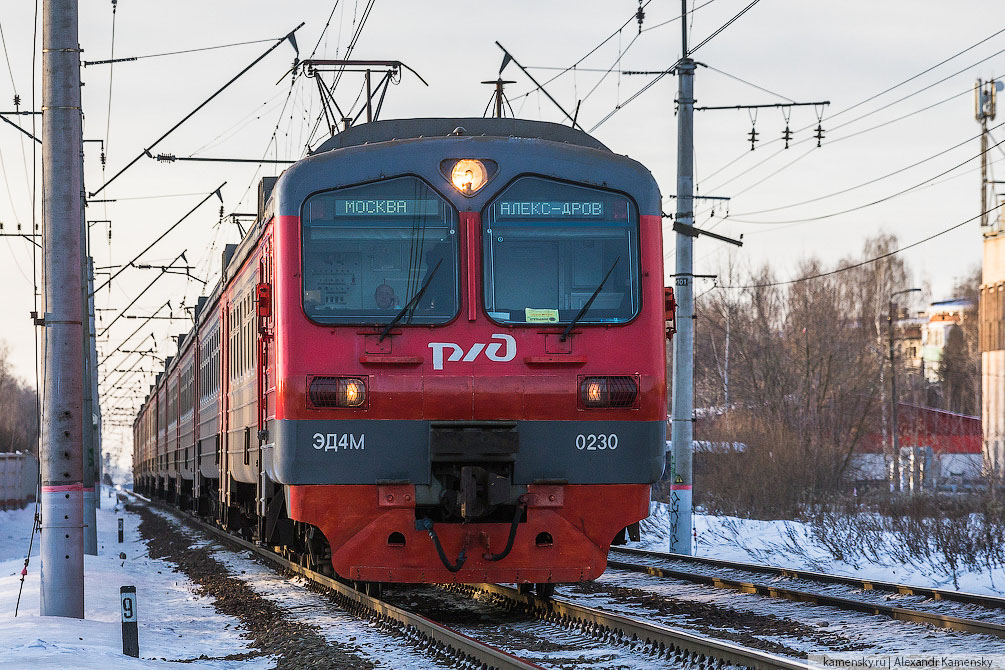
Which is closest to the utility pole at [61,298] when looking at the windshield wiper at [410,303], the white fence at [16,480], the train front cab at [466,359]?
the train front cab at [466,359]

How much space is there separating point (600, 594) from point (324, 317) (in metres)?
4.56

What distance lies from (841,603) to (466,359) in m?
3.89

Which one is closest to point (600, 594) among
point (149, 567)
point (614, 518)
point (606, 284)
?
point (614, 518)

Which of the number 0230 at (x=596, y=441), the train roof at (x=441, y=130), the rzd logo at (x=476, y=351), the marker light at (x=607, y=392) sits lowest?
the number 0230 at (x=596, y=441)

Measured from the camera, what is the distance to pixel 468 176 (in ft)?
32.1

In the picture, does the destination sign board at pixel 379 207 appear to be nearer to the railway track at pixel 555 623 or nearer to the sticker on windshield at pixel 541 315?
the sticker on windshield at pixel 541 315

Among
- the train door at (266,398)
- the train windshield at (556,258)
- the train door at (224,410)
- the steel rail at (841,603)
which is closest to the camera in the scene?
the steel rail at (841,603)

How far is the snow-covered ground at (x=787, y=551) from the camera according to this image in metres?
14.2

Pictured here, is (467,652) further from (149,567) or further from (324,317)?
(149,567)

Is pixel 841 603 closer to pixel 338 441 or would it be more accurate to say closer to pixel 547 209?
pixel 547 209

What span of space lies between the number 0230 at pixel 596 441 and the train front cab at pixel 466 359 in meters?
0.01

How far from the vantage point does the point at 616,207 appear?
9859 millimetres

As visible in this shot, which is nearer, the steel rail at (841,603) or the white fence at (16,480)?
the steel rail at (841,603)

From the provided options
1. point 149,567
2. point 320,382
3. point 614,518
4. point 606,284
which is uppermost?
point 606,284
